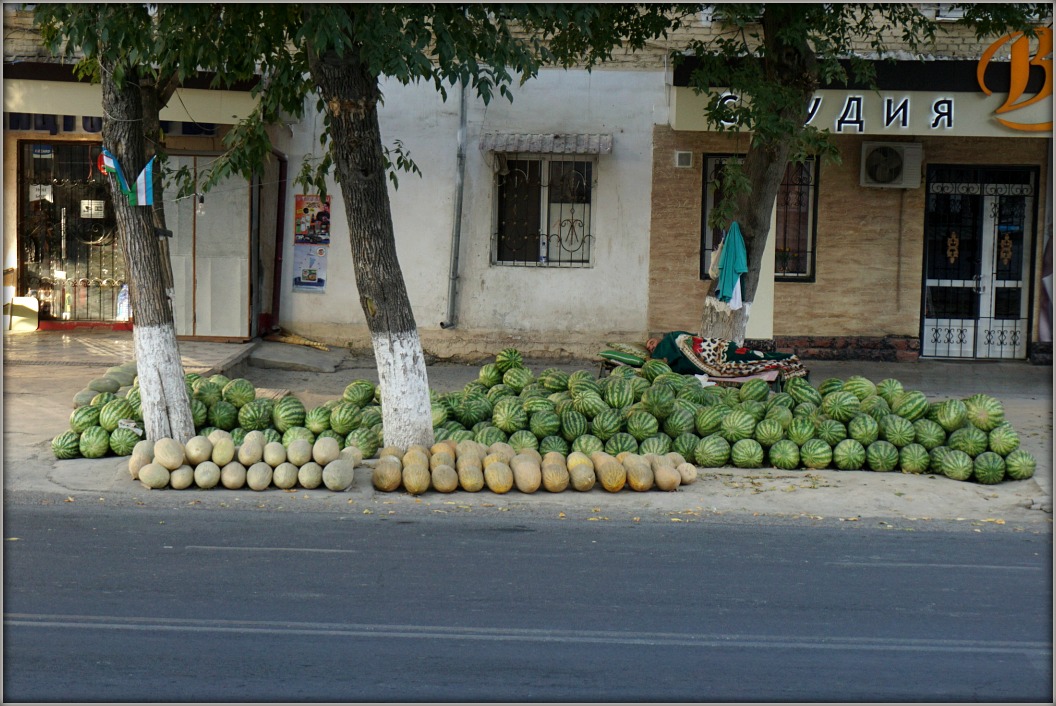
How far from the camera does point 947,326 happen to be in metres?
16.8

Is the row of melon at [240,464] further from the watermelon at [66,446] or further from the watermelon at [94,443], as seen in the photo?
the watermelon at [66,446]

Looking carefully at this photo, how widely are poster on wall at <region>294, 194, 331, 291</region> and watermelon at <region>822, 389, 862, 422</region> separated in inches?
337

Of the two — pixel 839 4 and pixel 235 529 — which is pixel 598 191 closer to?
pixel 839 4

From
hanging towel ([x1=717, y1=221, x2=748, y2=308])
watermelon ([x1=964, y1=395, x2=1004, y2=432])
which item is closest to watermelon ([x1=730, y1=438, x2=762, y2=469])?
watermelon ([x1=964, y1=395, x2=1004, y2=432])

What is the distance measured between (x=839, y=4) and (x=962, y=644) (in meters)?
7.81

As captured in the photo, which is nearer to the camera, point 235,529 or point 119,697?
point 119,697

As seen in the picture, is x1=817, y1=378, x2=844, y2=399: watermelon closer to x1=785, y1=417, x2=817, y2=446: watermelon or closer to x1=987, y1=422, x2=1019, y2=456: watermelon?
x1=785, y1=417, x2=817, y2=446: watermelon

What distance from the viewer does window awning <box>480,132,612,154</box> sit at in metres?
15.8

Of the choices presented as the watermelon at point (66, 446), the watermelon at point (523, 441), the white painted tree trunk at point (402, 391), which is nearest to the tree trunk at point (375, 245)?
the white painted tree trunk at point (402, 391)

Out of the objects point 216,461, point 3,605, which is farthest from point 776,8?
point 3,605

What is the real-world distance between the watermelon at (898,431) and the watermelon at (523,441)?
119 inches

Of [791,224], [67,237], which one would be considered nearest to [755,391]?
[791,224]

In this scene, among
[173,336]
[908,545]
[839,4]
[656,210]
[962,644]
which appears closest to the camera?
[962,644]

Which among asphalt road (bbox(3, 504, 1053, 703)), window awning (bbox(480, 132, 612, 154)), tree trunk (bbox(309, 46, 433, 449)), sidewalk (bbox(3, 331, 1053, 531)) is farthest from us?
window awning (bbox(480, 132, 612, 154))
